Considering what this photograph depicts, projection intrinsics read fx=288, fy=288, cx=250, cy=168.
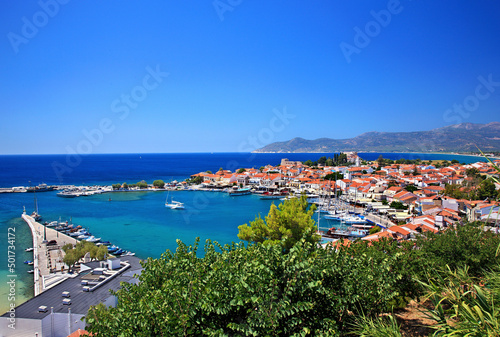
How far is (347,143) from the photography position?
199 meters

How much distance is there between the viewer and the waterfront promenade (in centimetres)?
1273

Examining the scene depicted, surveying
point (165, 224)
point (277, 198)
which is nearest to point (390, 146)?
point (277, 198)

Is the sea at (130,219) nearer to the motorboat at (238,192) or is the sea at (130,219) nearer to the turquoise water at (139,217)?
the turquoise water at (139,217)

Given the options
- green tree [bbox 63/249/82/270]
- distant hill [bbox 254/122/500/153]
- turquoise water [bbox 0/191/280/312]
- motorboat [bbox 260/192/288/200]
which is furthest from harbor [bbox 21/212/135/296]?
distant hill [bbox 254/122/500/153]

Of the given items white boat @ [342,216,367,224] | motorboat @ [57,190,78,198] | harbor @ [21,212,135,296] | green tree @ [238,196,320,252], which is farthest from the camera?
motorboat @ [57,190,78,198]

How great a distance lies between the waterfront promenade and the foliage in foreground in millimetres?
10911

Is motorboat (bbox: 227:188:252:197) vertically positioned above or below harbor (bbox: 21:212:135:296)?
below

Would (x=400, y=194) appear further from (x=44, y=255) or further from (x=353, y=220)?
(x=44, y=255)

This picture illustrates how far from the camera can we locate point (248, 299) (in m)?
3.21

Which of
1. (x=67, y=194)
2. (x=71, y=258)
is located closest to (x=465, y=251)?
(x=71, y=258)

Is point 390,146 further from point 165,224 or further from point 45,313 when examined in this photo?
point 45,313

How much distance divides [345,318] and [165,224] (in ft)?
81.4

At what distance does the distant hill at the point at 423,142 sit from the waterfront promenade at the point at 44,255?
229 feet

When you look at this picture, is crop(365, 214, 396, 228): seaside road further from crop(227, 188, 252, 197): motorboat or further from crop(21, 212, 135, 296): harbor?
crop(227, 188, 252, 197): motorboat
